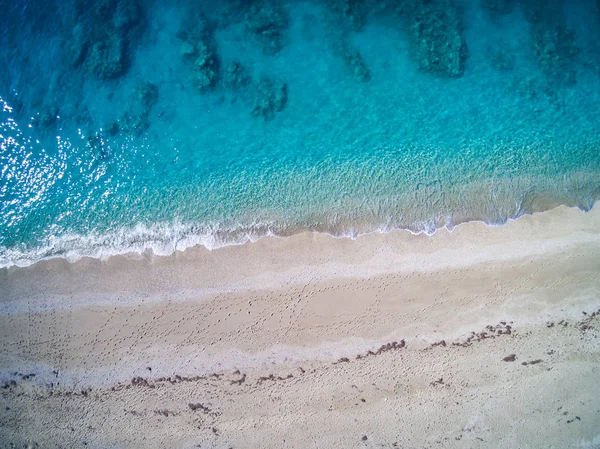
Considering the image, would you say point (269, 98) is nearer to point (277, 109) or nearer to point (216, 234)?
point (277, 109)

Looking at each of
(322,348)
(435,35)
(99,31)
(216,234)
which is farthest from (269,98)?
(322,348)

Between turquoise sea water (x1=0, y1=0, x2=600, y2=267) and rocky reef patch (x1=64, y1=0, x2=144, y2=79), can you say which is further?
rocky reef patch (x1=64, y1=0, x2=144, y2=79)

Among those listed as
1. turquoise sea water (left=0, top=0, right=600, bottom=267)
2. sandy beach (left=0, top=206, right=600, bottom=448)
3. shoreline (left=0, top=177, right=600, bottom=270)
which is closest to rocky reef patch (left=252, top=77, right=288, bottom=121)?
turquoise sea water (left=0, top=0, right=600, bottom=267)

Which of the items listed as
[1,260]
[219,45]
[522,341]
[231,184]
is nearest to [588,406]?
[522,341]

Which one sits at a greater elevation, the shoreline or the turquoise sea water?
the turquoise sea water

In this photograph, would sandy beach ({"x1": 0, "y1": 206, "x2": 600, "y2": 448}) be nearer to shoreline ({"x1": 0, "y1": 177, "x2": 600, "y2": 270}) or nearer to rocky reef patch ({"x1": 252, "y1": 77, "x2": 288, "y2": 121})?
shoreline ({"x1": 0, "y1": 177, "x2": 600, "y2": 270})

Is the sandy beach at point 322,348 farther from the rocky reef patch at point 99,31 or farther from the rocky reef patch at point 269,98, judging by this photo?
the rocky reef patch at point 99,31

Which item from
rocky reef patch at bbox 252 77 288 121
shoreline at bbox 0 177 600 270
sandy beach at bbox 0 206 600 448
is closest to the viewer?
sandy beach at bbox 0 206 600 448
